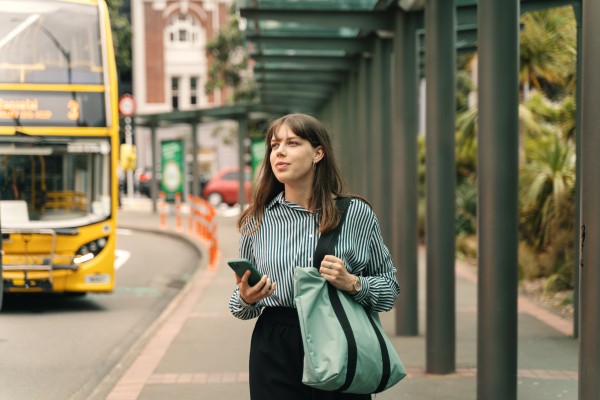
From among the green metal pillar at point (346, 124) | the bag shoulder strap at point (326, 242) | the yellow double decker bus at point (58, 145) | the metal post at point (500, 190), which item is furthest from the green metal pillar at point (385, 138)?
the bag shoulder strap at point (326, 242)

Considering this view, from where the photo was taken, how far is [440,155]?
8352 mm

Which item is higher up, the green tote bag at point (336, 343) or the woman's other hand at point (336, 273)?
the woman's other hand at point (336, 273)

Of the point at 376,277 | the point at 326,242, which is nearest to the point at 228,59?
the point at 376,277

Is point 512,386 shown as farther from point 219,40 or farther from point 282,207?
point 219,40

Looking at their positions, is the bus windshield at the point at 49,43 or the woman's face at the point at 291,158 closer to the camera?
the woman's face at the point at 291,158

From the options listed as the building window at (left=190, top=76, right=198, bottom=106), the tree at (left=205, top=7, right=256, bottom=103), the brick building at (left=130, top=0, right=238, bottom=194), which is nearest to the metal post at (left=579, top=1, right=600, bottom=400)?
the tree at (left=205, top=7, right=256, bottom=103)

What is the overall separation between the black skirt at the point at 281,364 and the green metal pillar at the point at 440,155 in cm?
442

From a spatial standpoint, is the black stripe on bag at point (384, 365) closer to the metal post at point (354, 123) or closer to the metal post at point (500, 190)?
the metal post at point (500, 190)

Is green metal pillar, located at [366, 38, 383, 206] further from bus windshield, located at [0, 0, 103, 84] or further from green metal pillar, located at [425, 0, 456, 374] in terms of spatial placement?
green metal pillar, located at [425, 0, 456, 374]

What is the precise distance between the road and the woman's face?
4367 millimetres

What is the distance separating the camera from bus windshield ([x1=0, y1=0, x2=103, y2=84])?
12539mm

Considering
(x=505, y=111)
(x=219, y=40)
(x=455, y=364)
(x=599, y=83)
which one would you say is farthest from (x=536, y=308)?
(x=219, y=40)

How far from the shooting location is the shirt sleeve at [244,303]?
12.9 ft

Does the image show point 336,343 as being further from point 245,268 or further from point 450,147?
point 450,147
